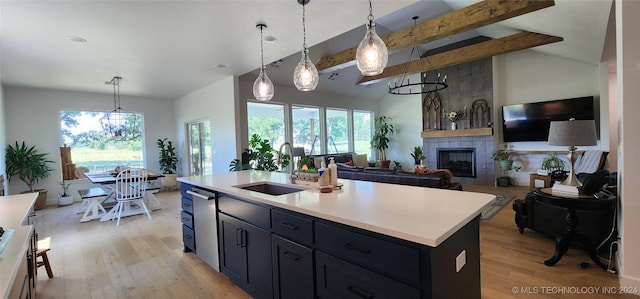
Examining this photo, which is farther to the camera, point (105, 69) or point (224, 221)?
point (105, 69)

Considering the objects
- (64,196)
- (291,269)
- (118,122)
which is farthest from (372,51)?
(118,122)

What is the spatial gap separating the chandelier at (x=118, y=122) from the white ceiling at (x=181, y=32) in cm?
105

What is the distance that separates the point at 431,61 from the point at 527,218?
3.96 meters

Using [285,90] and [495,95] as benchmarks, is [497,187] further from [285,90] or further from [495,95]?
[285,90]

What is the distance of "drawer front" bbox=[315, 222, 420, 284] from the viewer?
1143 millimetres

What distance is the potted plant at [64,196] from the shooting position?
5.76m

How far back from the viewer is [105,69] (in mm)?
4590

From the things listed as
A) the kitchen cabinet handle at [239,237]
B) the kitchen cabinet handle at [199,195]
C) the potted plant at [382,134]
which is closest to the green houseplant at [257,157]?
the kitchen cabinet handle at [199,195]

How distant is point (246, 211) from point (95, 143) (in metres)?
6.73

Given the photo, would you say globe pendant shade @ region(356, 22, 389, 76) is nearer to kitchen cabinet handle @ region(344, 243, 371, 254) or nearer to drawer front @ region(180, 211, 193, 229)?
kitchen cabinet handle @ region(344, 243, 371, 254)

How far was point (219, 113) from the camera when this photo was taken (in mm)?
5887

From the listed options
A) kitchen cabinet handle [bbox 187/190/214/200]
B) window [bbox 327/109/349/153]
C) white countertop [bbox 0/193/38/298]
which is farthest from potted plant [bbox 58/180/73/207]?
window [bbox 327/109/349/153]

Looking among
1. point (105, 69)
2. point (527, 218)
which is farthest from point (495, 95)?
point (105, 69)

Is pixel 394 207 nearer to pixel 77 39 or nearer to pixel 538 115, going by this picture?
pixel 77 39
